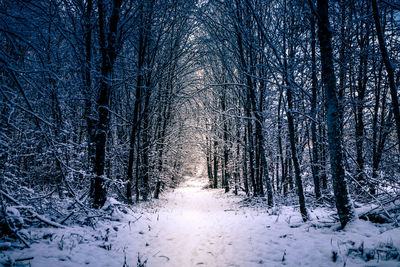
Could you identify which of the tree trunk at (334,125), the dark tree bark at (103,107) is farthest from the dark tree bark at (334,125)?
the dark tree bark at (103,107)

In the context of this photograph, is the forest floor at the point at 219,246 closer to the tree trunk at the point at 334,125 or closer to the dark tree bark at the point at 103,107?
the tree trunk at the point at 334,125

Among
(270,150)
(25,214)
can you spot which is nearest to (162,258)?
(25,214)

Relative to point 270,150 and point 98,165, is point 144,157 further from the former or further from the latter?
point 270,150

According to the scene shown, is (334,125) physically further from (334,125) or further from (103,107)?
(103,107)

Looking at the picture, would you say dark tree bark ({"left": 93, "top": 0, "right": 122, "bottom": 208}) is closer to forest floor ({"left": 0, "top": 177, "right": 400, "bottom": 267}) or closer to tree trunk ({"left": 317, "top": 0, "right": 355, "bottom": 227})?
forest floor ({"left": 0, "top": 177, "right": 400, "bottom": 267})

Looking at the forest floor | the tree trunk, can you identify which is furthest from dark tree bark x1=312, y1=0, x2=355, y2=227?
the forest floor

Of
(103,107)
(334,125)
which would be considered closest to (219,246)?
(334,125)

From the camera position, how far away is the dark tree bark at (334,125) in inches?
130

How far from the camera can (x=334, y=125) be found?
330cm

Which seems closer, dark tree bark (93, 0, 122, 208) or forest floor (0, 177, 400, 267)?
forest floor (0, 177, 400, 267)

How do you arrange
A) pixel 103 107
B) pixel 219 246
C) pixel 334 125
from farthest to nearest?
1. pixel 103 107
2. pixel 219 246
3. pixel 334 125

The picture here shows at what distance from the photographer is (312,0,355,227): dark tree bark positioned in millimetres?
3291

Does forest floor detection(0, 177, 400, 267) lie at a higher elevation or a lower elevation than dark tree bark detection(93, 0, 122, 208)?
lower

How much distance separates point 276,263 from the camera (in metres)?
2.86
